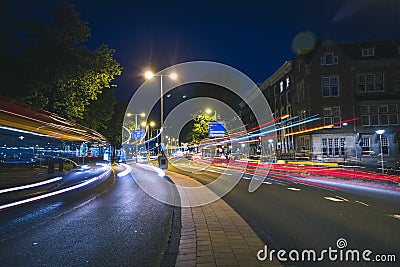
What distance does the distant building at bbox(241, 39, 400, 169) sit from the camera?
122 ft

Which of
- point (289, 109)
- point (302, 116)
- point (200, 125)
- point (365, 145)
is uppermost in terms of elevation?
point (289, 109)

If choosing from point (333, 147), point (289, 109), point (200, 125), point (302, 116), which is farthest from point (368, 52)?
point (200, 125)

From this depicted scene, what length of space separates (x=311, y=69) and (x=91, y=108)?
2640 cm

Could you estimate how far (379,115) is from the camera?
123 ft

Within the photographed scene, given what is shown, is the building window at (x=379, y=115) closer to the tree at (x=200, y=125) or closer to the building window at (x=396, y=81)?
the building window at (x=396, y=81)

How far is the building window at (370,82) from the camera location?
38.3 meters

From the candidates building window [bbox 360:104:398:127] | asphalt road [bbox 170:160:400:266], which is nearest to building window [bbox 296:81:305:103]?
building window [bbox 360:104:398:127]

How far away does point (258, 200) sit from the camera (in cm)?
1194

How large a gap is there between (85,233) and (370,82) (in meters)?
39.8

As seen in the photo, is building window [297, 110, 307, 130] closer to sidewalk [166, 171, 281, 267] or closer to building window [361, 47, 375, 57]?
building window [361, 47, 375, 57]

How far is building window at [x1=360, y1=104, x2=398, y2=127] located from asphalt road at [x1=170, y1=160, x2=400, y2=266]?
27179 mm

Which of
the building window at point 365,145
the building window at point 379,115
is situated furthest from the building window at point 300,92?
the building window at point 365,145

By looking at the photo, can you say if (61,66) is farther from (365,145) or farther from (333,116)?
(365,145)

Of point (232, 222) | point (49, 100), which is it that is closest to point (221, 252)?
point (232, 222)
